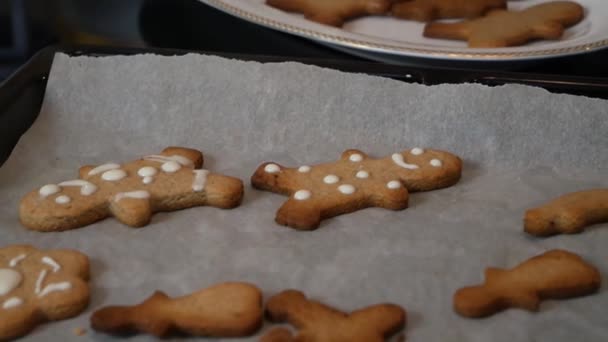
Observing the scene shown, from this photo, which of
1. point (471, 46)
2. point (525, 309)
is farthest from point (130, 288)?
point (471, 46)

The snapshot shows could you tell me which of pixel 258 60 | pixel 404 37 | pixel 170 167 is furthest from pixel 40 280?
pixel 404 37

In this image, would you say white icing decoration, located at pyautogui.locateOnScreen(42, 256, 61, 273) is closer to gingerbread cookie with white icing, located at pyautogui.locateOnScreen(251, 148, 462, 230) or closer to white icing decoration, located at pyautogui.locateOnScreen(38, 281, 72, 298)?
white icing decoration, located at pyautogui.locateOnScreen(38, 281, 72, 298)

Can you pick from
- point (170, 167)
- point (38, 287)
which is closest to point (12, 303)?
point (38, 287)

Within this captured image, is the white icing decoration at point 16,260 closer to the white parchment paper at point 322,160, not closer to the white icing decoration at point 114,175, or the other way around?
the white parchment paper at point 322,160

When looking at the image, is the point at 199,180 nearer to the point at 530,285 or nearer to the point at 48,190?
the point at 48,190

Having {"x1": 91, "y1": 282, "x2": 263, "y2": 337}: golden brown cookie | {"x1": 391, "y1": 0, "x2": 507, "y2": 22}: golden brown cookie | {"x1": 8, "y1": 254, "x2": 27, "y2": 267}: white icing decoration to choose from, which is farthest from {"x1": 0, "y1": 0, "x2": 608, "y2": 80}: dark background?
{"x1": 91, "y1": 282, "x2": 263, "y2": 337}: golden brown cookie

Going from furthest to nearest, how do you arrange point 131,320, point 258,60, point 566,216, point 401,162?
1. point 258,60
2. point 401,162
3. point 566,216
4. point 131,320

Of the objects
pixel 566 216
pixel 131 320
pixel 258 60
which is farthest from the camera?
pixel 258 60

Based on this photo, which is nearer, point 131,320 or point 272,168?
point 131,320
